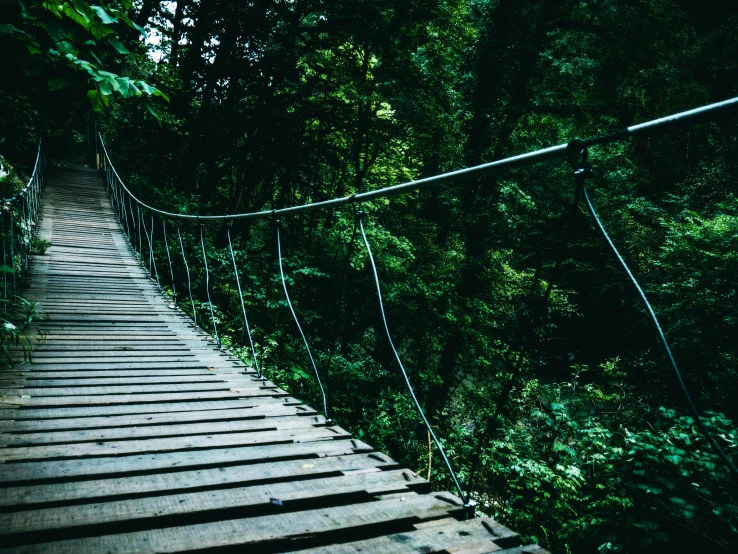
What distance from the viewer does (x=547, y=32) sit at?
8.52m

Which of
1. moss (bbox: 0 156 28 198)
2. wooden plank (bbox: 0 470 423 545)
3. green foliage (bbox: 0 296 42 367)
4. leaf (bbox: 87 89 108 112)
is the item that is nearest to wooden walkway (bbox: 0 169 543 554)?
wooden plank (bbox: 0 470 423 545)

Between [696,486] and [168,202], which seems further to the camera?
[168,202]

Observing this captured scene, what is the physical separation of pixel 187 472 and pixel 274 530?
457 mm

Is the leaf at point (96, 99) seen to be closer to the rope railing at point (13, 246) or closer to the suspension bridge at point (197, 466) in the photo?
the suspension bridge at point (197, 466)

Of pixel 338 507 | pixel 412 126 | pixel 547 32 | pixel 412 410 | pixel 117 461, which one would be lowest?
pixel 412 410

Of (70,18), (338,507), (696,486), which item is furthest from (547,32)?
(338,507)

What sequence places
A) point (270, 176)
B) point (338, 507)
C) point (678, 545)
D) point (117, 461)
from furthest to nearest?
1. point (270, 176)
2. point (678, 545)
3. point (117, 461)
4. point (338, 507)

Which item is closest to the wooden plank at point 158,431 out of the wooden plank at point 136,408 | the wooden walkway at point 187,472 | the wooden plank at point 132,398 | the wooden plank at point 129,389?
the wooden walkway at point 187,472

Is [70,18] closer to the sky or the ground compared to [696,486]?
closer to the sky

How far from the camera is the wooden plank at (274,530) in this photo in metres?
0.98

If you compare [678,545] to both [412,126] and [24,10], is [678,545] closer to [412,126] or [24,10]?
[24,10]

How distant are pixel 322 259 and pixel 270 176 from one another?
2.04 metres

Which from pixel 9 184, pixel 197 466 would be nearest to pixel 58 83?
pixel 197 466

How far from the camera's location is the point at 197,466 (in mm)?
1435
